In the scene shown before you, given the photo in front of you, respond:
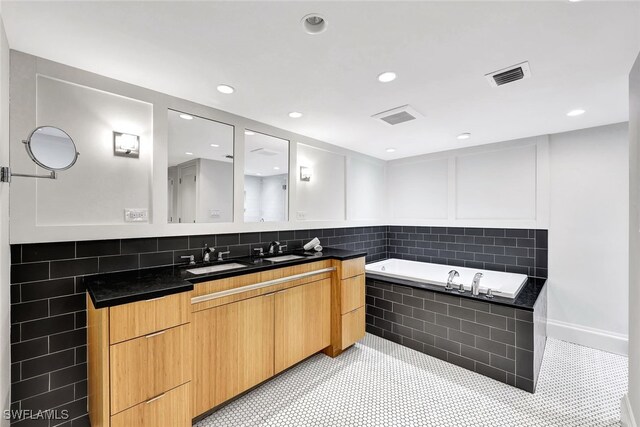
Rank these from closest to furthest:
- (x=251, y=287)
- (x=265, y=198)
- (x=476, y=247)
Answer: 1. (x=251, y=287)
2. (x=265, y=198)
3. (x=476, y=247)

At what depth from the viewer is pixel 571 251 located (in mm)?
3152

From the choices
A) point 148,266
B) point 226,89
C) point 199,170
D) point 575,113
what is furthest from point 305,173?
point 575,113

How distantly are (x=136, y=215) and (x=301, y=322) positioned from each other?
5.27 ft

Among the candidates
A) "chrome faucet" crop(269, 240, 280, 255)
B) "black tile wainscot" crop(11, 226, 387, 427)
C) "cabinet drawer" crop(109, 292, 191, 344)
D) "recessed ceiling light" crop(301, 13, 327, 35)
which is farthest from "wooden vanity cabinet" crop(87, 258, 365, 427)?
"recessed ceiling light" crop(301, 13, 327, 35)

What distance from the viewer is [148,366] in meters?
1.50

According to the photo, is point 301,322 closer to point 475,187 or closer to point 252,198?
point 252,198

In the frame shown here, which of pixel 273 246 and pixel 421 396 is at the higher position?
pixel 273 246

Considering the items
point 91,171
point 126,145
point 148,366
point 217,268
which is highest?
point 126,145

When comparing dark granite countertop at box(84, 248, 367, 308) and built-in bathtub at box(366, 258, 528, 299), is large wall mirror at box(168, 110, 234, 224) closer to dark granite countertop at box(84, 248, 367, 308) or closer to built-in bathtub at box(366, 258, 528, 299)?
dark granite countertop at box(84, 248, 367, 308)

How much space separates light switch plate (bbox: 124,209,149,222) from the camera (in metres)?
2.03

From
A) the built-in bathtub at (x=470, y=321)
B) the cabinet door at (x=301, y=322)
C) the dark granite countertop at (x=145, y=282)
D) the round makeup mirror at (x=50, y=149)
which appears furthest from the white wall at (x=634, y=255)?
the round makeup mirror at (x=50, y=149)

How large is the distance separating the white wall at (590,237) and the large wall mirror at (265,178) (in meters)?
3.14

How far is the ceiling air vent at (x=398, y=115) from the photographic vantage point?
251cm

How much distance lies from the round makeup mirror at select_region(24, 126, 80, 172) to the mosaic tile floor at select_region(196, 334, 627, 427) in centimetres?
190
